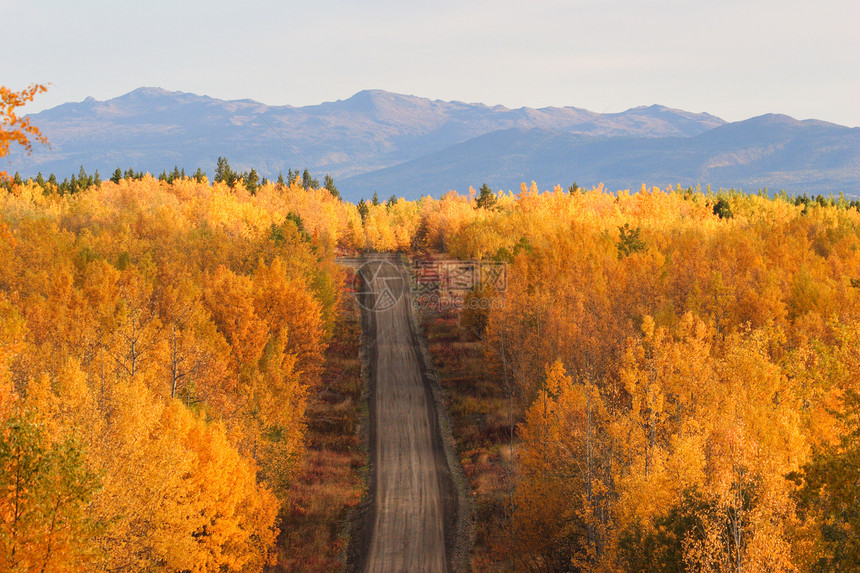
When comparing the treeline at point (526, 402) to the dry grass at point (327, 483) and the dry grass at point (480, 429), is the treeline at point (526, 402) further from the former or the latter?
the dry grass at point (327, 483)

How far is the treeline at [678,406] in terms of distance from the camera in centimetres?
1917

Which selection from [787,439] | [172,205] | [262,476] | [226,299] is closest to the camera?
[787,439]

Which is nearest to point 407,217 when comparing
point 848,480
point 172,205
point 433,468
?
point 172,205

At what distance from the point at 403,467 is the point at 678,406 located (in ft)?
80.9

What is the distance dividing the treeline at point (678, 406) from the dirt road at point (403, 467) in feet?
19.4

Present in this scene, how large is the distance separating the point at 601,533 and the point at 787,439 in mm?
9285

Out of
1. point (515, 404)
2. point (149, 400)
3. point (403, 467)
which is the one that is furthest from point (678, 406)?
point (149, 400)

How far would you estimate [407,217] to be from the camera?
7096 inches

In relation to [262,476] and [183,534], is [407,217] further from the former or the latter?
[183,534]

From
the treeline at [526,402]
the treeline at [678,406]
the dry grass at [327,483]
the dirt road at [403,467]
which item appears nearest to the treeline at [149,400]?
the treeline at [526,402]

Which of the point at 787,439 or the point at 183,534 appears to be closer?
the point at 183,534

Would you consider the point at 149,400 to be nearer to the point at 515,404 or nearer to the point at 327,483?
the point at 327,483

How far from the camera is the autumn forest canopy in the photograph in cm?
1827

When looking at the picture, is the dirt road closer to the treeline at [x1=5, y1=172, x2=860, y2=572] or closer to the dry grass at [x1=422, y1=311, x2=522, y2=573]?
the dry grass at [x1=422, y1=311, x2=522, y2=573]
